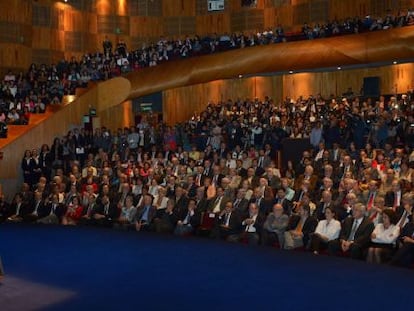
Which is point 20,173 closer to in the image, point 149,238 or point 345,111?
point 149,238

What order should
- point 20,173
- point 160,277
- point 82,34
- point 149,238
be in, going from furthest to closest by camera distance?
point 82,34, point 20,173, point 149,238, point 160,277

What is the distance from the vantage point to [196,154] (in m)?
15.3

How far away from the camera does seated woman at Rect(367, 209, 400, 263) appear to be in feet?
27.7

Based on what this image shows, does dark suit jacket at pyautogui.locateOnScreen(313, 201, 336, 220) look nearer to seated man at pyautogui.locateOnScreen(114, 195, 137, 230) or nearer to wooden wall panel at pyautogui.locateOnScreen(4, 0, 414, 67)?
seated man at pyautogui.locateOnScreen(114, 195, 137, 230)

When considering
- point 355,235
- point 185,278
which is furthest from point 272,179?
point 185,278

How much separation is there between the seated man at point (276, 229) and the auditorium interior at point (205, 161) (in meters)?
0.03

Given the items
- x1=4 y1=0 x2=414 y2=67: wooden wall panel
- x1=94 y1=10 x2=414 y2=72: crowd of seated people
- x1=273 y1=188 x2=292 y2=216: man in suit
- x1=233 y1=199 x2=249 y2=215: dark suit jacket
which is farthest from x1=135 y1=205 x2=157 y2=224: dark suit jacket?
x1=4 y1=0 x2=414 y2=67: wooden wall panel

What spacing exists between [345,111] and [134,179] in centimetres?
537

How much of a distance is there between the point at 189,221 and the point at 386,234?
3776 mm

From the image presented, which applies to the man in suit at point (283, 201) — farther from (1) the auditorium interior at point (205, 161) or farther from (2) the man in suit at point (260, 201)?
(2) the man in suit at point (260, 201)

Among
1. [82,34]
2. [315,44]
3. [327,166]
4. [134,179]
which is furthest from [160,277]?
[82,34]

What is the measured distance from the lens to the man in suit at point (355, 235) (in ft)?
28.5

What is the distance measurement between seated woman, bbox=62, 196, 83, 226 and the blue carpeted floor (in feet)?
7.84

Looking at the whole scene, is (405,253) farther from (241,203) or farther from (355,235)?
(241,203)
